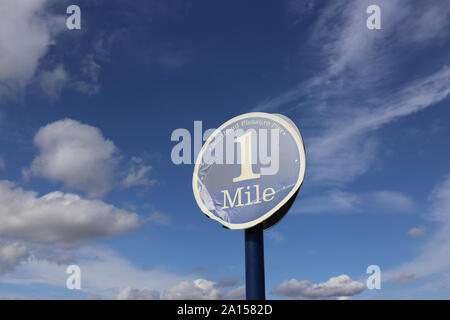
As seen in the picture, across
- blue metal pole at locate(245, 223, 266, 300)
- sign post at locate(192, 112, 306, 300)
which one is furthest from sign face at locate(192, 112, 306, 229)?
blue metal pole at locate(245, 223, 266, 300)

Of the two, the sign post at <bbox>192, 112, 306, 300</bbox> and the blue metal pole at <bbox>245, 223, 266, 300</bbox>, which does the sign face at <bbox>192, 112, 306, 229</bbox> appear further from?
the blue metal pole at <bbox>245, 223, 266, 300</bbox>

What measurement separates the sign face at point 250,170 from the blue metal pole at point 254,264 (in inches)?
17.3

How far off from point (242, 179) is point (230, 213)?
1127 mm

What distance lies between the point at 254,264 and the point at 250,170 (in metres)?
2.86

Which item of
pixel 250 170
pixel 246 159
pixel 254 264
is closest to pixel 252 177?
pixel 250 170

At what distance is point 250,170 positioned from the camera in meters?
12.8

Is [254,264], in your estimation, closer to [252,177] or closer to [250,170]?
[252,177]

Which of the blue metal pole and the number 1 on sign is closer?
the blue metal pole

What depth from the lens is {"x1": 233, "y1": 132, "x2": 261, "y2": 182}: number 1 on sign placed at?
12750 mm
